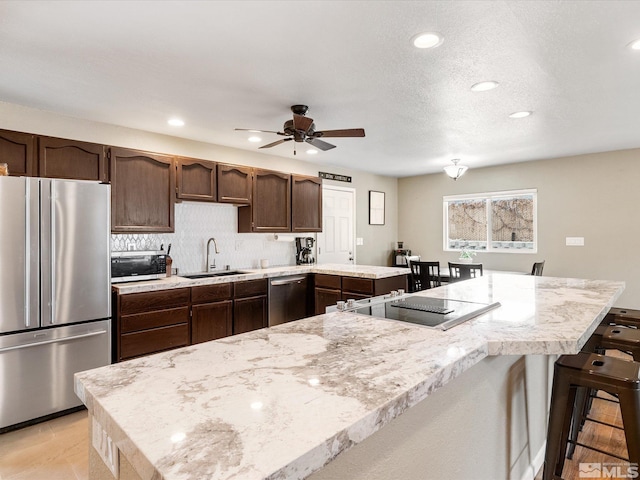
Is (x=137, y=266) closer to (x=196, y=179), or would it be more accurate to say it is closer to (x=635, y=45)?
(x=196, y=179)

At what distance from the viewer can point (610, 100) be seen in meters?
3.00

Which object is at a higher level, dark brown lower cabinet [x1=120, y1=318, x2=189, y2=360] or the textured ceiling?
the textured ceiling

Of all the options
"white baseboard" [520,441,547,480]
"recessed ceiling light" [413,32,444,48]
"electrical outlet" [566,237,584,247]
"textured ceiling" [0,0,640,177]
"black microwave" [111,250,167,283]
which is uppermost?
"textured ceiling" [0,0,640,177]

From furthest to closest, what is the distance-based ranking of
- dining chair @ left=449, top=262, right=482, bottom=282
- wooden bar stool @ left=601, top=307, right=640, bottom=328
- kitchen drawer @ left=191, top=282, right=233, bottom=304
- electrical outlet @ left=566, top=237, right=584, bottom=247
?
electrical outlet @ left=566, top=237, right=584, bottom=247 < dining chair @ left=449, top=262, right=482, bottom=282 < kitchen drawer @ left=191, top=282, right=233, bottom=304 < wooden bar stool @ left=601, top=307, right=640, bottom=328

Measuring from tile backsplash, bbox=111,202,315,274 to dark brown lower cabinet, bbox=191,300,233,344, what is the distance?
71 cm

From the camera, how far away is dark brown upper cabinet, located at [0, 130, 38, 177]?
288cm

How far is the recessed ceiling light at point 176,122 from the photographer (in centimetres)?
346

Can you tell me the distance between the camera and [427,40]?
80.9 inches

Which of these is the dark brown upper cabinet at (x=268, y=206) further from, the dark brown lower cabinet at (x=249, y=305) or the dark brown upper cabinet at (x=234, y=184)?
the dark brown lower cabinet at (x=249, y=305)

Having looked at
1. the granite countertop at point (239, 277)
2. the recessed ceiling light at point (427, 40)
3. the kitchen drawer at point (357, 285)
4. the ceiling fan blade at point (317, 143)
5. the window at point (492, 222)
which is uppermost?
the recessed ceiling light at point (427, 40)

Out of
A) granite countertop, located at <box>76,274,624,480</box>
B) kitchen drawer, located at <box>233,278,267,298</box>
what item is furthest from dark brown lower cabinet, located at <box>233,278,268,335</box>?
granite countertop, located at <box>76,274,624,480</box>

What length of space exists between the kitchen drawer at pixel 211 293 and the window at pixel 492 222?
4.24 metres

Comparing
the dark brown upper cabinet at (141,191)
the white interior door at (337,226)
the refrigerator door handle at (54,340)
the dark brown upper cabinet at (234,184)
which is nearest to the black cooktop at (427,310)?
the refrigerator door handle at (54,340)

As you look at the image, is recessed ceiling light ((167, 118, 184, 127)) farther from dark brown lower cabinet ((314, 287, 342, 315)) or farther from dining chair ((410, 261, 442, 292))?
dining chair ((410, 261, 442, 292))
